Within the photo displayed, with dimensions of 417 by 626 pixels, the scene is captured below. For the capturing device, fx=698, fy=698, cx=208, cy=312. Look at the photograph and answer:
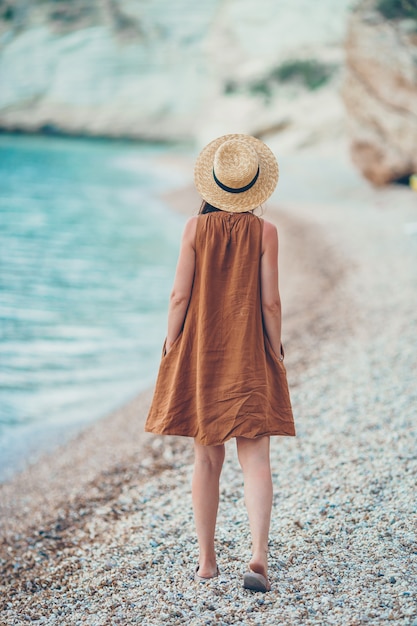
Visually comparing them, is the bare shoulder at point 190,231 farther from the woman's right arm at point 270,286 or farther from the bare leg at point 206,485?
the bare leg at point 206,485

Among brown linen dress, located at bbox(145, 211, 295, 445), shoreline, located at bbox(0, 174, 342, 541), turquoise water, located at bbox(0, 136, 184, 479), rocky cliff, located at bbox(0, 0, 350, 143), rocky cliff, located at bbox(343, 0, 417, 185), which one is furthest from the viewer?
rocky cliff, located at bbox(0, 0, 350, 143)

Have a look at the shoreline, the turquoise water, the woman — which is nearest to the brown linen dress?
the woman

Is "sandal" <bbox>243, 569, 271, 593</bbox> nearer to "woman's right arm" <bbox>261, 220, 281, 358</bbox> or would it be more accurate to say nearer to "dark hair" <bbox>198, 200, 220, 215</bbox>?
"woman's right arm" <bbox>261, 220, 281, 358</bbox>

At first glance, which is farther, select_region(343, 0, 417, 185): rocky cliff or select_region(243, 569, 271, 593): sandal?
select_region(343, 0, 417, 185): rocky cliff

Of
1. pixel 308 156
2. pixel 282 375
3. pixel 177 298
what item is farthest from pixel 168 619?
pixel 308 156

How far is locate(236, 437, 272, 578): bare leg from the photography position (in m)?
2.41

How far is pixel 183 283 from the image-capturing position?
7.94 feet

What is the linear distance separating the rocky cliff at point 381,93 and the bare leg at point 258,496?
40.6 ft

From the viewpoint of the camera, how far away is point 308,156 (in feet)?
78.2

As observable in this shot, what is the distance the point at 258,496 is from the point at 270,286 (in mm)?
727

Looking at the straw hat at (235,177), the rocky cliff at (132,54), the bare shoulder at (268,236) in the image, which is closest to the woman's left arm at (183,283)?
the straw hat at (235,177)

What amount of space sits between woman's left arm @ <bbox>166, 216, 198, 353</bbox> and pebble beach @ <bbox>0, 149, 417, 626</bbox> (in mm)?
937

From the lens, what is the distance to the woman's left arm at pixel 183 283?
7.83 ft

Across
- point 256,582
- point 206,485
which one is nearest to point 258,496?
point 206,485
